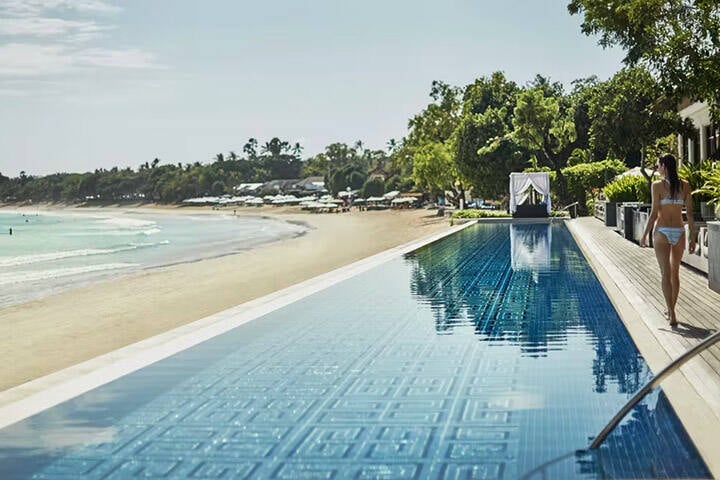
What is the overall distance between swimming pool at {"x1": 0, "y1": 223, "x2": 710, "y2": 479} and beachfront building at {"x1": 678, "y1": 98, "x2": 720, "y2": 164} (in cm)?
1766

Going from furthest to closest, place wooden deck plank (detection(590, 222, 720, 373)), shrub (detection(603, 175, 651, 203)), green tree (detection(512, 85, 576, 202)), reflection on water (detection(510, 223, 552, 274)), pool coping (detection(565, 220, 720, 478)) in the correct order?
green tree (detection(512, 85, 576, 202))
shrub (detection(603, 175, 651, 203))
reflection on water (detection(510, 223, 552, 274))
wooden deck plank (detection(590, 222, 720, 373))
pool coping (detection(565, 220, 720, 478))

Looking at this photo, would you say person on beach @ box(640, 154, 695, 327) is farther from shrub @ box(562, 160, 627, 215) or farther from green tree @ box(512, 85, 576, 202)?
shrub @ box(562, 160, 627, 215)

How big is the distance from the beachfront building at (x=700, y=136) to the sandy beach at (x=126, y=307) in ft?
38.5

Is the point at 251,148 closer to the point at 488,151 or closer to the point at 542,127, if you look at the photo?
the point at 488,151

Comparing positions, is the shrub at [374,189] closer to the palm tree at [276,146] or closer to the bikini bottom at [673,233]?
the palm tree at [276,146]

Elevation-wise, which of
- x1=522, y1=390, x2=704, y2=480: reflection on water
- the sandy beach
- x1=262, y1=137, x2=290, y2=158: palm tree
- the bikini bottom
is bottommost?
the sandy beach

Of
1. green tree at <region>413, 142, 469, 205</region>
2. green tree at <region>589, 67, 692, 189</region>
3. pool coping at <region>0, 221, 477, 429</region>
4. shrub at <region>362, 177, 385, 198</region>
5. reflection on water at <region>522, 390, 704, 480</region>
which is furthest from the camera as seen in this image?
shrub at <region>362, 177, 385, 198</region>

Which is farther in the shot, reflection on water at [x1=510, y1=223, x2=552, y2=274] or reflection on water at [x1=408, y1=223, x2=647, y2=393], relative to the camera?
reflection on water at [x1=510, y1=223, x2=552, y2=274]

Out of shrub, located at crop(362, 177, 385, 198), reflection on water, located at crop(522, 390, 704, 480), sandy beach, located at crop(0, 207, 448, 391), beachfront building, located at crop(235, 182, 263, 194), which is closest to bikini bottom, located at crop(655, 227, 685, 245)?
reflection on water, located at crop(522, 390, 704, 480)

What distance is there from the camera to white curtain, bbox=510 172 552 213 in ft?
120

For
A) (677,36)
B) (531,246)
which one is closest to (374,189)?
(531,246)

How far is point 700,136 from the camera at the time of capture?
27.6 m

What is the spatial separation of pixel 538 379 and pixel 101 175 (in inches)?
6556

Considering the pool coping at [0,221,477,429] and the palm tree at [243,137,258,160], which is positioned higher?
the palm tree at [243,137,258,160]
